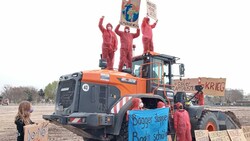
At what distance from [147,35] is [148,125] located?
3820mm

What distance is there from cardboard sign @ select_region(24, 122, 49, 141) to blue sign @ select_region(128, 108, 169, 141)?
6.91 ft

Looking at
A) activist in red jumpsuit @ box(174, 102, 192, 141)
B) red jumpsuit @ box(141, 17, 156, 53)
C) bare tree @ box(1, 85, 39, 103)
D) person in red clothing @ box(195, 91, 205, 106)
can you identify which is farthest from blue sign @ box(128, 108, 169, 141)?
bare tree @ box(1, 85, 39, 103)

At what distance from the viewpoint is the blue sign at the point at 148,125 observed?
744 cm

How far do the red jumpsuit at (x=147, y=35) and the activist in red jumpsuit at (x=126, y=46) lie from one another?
1.41ft

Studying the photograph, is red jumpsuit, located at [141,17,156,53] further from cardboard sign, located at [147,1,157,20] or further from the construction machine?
the construction machine

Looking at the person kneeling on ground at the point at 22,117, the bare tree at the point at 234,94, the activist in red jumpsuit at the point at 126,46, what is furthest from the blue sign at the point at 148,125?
the bare tree at the point at 234,94

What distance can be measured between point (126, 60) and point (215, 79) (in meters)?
8.26

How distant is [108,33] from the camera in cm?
1011

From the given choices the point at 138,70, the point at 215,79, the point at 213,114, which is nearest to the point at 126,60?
the point at 138,70

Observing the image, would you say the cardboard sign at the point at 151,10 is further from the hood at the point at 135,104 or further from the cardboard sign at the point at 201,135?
the cardboard sign at the point at 201,135

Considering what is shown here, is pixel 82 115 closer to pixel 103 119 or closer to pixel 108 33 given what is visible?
pixel 103 119

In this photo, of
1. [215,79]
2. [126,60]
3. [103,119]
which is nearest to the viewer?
[103,119]

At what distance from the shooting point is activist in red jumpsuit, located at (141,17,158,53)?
406 inches

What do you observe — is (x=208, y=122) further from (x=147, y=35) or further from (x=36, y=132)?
(x=36, y=132)
